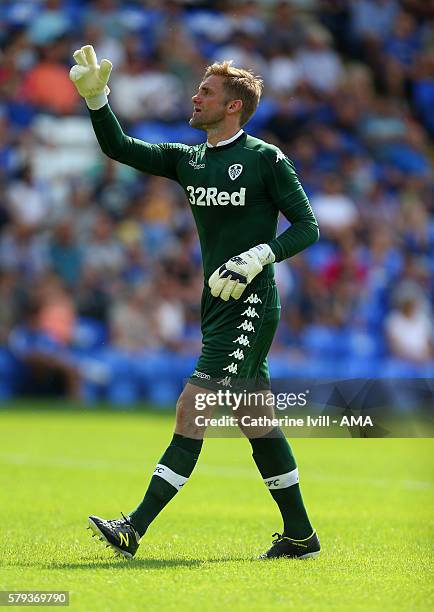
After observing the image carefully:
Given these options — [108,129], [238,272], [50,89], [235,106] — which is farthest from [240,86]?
[50,89]

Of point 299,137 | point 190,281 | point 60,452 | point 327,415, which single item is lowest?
point 60,452

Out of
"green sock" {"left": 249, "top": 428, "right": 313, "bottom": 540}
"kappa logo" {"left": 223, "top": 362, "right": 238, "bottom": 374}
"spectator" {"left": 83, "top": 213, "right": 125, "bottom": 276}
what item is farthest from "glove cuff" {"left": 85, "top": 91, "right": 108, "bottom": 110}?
"spectator" {"left": 83, "top": 213, "right": 125, "bottom": 276}

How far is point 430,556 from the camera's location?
258 inches

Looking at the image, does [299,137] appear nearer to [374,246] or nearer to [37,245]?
[374,246]

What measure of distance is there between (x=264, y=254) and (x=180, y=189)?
13621 mm

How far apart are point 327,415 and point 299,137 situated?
1481 cm

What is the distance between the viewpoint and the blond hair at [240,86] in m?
6.69

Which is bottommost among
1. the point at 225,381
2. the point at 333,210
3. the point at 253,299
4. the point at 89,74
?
the point at 225,381

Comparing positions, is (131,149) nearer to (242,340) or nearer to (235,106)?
(235,106)

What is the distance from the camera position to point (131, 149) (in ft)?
21.9

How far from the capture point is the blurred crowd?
1778 cm

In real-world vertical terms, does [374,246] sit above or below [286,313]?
above

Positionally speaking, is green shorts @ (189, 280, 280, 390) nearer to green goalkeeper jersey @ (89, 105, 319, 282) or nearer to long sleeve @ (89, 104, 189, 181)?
green goalkeeper jersey @ (89, 105, 319, 282)

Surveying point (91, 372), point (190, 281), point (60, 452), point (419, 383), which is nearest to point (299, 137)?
point (190, 281)
